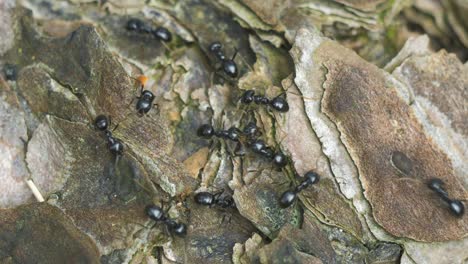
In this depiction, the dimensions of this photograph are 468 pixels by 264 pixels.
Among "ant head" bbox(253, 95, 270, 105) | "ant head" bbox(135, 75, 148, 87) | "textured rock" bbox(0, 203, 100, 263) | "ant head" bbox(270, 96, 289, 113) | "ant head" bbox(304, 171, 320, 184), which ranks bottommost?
"textured rock" bbox(0, 203, 100, 263)

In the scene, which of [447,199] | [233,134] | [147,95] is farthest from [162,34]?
[447,199]

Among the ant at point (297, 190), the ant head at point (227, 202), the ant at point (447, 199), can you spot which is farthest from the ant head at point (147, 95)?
the ant at point (447, 199)

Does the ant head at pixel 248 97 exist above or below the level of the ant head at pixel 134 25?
above

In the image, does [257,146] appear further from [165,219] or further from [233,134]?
[165,219]

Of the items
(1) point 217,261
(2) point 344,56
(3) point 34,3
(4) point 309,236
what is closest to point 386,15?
(2) point 344,56

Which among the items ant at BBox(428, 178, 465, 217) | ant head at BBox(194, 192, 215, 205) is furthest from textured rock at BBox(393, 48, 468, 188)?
ant head at BBox(194, 192, 215, 205)

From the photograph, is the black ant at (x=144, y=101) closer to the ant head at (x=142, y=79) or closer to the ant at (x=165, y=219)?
the ant head at (x=142, y=79)

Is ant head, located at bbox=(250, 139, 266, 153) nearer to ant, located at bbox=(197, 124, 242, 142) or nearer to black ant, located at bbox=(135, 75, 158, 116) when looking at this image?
ant, located at bbox=(197, 124, 242, 142)
